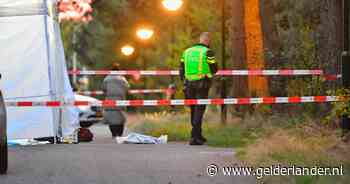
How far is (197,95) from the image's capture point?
15.4 metres

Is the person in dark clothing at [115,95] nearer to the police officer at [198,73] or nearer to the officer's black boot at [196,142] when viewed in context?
the police officer at [198,73]

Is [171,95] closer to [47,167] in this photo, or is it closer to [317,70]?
[317,70]

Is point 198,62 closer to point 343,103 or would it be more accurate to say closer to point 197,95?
point 197,95

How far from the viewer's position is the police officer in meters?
15.3

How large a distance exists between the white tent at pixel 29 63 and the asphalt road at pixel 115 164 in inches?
29.8

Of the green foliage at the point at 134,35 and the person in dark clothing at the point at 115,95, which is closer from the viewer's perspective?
the person in dark clothing at the point at 115,95

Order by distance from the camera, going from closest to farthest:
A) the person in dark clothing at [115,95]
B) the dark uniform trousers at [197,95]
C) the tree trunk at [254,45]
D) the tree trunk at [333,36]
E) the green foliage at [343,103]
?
the green foliage at [343,103] < the tree trunk at [333,36] < the dark uniform trousers at [197,95] < the person in dark clothing at [115,95] < the tree trunk at [254,45]

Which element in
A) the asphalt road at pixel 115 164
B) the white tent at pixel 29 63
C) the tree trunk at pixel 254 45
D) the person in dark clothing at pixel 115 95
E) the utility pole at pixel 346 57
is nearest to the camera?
the asphalt road at pixel 115 164

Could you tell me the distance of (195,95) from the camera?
1548 cm

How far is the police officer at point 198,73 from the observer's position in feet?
50.1

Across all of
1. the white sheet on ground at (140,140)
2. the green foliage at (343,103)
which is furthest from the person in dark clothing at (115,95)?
the green foliage at (343,103)

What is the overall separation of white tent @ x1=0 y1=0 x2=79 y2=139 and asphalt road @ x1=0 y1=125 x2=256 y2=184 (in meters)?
0.76

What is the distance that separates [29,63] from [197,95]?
9.11 feet

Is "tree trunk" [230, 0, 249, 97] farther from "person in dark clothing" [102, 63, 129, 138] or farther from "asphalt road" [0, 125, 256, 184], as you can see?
"asphalt road" [0, 125, 256, 184]
